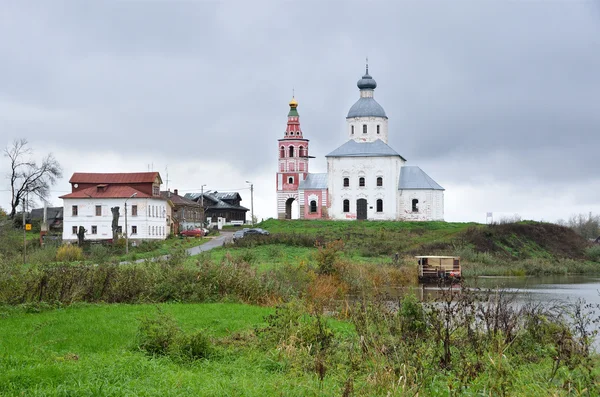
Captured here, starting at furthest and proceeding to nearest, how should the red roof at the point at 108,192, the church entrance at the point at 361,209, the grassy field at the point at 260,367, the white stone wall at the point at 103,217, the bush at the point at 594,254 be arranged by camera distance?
the church entrance at the point at 361,209
the red roof at the point at 108,192
the white stone wall at the point at 103,217
the bush at the point at 594,254
the grassy field at the point at 260,367

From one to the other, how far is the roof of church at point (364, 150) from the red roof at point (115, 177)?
18.6m

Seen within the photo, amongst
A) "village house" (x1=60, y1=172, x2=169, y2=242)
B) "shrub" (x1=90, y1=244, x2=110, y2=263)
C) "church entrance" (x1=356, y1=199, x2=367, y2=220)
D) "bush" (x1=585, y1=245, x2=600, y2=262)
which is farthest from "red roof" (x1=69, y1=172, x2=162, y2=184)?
"bush" (x1=585, y1=245, x2=600, y2=262)

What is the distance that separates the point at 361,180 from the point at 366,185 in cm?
75

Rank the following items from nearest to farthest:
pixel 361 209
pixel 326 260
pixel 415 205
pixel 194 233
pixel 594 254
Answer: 1. pixel 326 260
2. pixel 594 254
3. pixel 194 233
4. pixel 415 205
5. pixel 361 209

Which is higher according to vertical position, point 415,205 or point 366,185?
point 366,185

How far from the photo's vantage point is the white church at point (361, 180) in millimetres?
72000

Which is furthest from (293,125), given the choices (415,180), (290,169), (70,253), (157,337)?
(157,337)

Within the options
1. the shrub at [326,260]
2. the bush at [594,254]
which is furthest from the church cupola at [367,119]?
the shrub at [326,260]

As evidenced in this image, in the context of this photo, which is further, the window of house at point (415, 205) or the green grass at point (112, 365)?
the window of house at point (415, 205)

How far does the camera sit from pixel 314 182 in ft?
246

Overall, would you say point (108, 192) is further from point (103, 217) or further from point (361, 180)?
point (361, 180)

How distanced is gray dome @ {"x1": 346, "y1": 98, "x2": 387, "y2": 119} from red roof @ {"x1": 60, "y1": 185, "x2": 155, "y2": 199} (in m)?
23.6

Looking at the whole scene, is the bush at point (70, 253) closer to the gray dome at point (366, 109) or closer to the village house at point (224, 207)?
the gray dome at point (366, 109)

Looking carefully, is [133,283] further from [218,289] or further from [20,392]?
[20,392]
